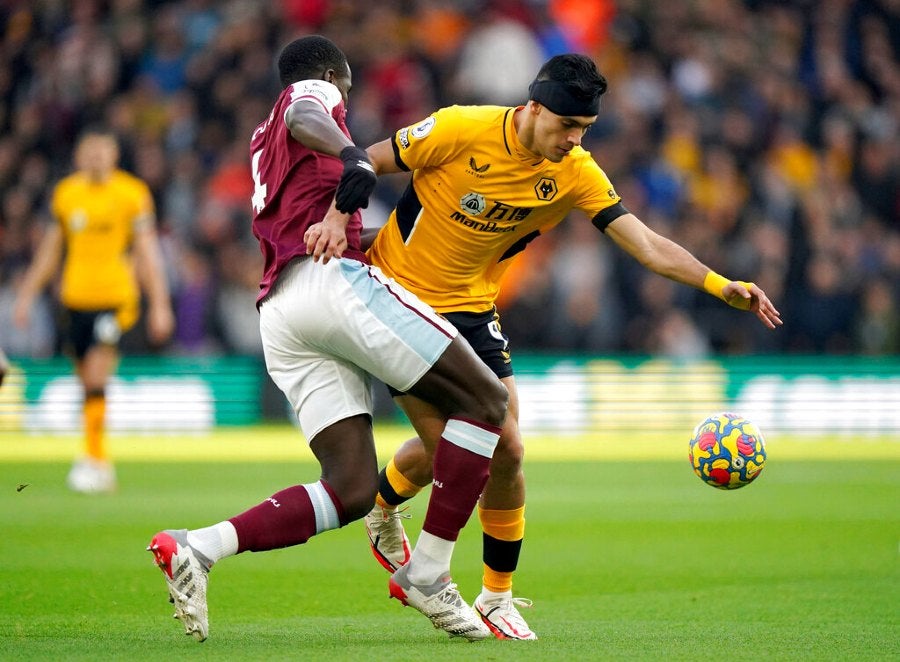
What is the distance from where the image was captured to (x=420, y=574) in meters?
5.61

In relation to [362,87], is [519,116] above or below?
above

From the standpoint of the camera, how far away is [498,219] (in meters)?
6.25

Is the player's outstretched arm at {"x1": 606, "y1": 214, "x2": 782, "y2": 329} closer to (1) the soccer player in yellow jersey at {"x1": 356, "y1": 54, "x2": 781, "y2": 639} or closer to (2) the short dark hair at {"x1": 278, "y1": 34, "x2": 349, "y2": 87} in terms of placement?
(1) the soccer player in yellow jersey at {"x1": 356, "y1": 54, "x2": 781, "y2": 639}

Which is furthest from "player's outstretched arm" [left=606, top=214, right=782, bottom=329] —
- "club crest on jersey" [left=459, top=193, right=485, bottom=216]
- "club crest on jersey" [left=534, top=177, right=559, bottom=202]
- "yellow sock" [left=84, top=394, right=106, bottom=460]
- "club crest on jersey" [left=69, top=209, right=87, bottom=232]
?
"club crest on jersey" [left=69, top=209, right=87, bottom=232]

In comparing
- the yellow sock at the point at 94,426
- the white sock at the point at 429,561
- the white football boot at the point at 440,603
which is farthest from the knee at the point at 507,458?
the yellow sock at the point at 94,426

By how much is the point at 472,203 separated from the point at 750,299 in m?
1.25

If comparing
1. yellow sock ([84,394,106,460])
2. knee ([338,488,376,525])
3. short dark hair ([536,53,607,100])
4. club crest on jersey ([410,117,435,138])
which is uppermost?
short dark hair ([536,53,607,100])

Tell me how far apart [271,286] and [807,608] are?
287 cm

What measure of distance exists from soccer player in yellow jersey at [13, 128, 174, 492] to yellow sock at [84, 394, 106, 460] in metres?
0.14

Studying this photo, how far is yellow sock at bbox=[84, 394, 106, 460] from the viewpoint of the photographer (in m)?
11.5

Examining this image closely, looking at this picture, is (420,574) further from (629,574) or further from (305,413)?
(629,574)

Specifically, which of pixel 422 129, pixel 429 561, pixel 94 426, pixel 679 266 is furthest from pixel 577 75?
pixel 94 426

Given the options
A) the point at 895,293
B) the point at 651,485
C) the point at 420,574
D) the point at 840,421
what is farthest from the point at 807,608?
the point at 895,293

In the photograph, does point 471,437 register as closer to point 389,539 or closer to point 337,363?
point 337,363
